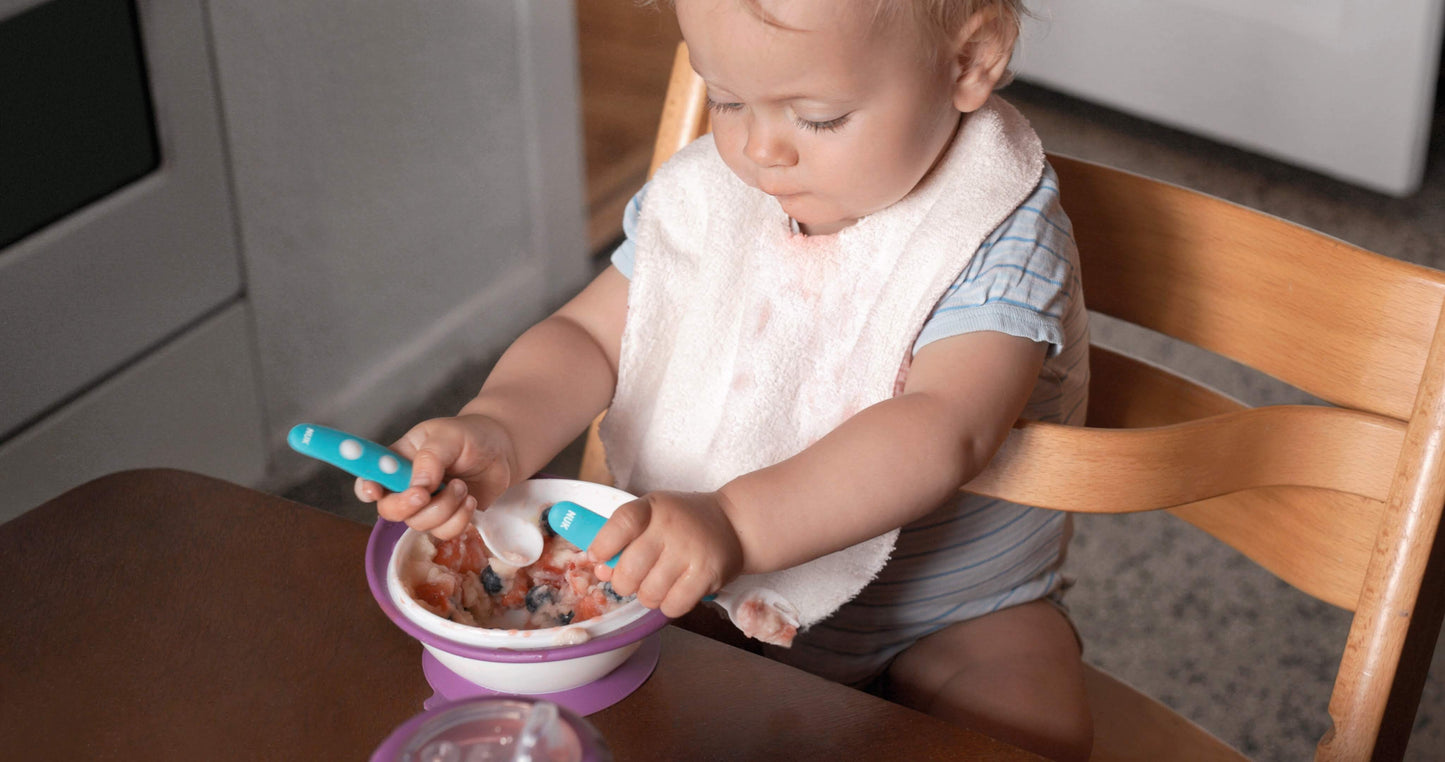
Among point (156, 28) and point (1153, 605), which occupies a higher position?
point (156, 28)

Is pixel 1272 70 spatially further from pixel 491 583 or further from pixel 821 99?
pixel 491 583

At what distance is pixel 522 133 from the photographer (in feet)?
7.04

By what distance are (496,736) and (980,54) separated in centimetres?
57

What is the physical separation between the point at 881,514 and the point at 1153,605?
119cm

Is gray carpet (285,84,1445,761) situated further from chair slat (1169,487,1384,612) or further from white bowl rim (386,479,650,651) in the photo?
white bowl rim (386,479,650,651)

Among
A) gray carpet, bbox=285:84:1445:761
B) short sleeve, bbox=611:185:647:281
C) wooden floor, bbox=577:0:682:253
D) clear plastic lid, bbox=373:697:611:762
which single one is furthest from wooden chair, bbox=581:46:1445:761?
wooden floor, bbox=577:0:682:253

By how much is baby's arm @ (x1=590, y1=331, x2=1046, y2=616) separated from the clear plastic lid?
8.2 inches

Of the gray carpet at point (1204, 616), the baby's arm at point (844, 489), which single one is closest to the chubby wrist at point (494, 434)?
the baby's arm at point (844, 489)

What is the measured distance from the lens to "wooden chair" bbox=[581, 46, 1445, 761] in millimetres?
738

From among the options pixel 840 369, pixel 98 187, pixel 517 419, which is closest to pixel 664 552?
pixel 517 419

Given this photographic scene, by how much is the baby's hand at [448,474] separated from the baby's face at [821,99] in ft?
0.80

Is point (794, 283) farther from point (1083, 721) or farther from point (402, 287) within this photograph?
point (402, 287)

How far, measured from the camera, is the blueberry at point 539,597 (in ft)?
2.29

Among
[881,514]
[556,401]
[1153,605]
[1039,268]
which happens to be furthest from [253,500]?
[1153,605]
